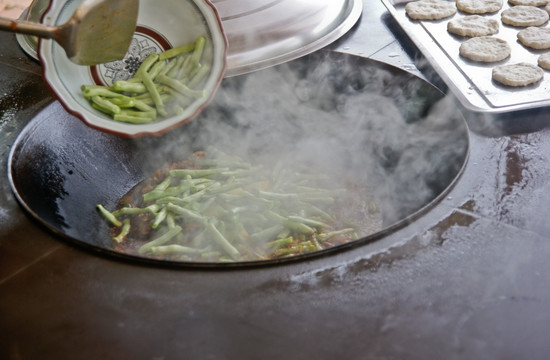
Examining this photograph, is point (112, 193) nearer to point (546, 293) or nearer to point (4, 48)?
point (4, 48)

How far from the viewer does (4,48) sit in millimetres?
2865

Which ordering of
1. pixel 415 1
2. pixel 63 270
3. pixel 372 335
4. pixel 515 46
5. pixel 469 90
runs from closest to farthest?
pixel 372 335 → pixel 63 270 → pixel 469 90 → pixel 515 46 → pixel 415 1

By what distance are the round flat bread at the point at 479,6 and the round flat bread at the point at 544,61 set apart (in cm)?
62

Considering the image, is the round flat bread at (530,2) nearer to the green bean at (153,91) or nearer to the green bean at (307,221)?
the green bean at (307,221)

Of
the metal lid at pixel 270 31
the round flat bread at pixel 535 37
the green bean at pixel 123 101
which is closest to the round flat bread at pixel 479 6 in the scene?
the round flat bread at pixel 535 37

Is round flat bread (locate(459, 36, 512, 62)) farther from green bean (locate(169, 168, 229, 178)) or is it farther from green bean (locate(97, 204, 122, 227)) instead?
green bean (locate(97, 204, 122, 227))

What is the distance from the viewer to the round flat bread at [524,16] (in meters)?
2.84

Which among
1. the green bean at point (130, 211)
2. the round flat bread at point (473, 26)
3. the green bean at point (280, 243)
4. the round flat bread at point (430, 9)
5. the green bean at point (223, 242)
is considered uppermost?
the round flat bread at point (430, 9)

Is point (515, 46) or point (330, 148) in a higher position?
point (515, 46)

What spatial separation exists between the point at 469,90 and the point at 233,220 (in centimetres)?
125

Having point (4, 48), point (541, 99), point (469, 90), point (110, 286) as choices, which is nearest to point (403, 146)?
point (469, 90)

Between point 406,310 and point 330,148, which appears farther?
point 330,148

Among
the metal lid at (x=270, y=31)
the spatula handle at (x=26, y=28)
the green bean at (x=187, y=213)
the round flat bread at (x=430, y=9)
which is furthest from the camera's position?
the round flat bread at (x=430, y=9)

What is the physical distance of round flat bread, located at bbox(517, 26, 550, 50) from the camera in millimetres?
2627
